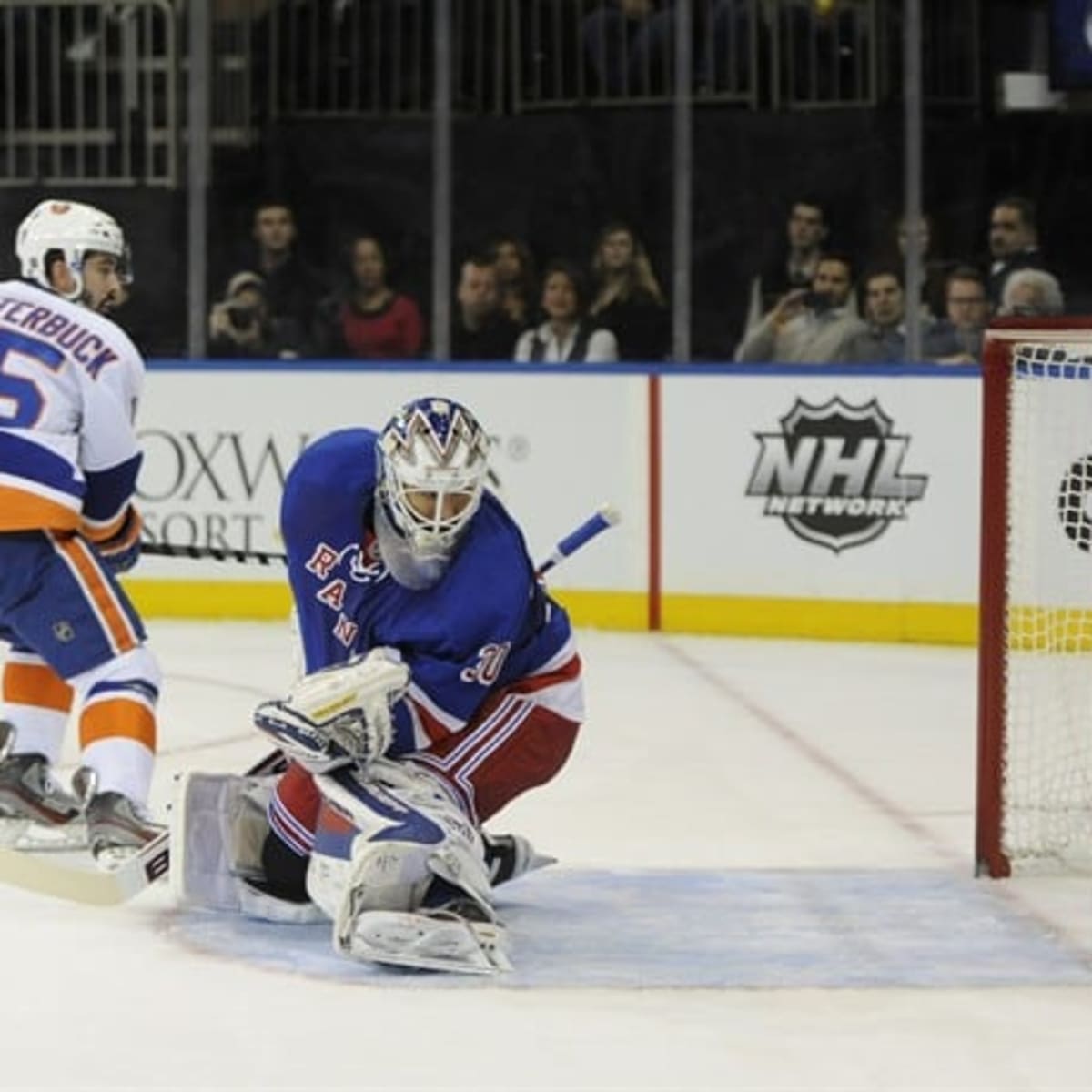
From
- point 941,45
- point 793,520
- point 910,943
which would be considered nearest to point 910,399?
point 793,520

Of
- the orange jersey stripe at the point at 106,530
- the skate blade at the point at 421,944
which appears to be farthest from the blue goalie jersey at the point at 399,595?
the orange jersey stripe at the point at 106,530

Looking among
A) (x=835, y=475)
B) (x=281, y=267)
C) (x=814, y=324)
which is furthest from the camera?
(x=281, y=267)

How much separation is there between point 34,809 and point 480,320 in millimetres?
3972

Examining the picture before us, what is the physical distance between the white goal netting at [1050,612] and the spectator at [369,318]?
10.3ft

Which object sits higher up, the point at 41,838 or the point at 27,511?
the point at 27,511

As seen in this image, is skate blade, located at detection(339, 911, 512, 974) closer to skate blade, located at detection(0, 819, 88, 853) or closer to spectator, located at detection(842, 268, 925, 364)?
skate blade, located at detection(0, 819, 88, 853)

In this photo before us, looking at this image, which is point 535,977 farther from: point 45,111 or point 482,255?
point 45,111

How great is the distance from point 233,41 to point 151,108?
11.3 inches

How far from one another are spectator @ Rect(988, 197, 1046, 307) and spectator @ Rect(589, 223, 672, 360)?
0.86m

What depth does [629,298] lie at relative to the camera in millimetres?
8688

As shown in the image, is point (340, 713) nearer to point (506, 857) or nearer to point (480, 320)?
point (506, 857)

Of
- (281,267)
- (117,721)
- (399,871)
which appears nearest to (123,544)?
(117,721)

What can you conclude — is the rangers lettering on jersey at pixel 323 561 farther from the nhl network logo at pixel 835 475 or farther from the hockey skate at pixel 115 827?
the nhl network logo at pixel 835 475

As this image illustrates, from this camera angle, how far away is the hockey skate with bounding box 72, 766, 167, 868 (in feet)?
15.0
